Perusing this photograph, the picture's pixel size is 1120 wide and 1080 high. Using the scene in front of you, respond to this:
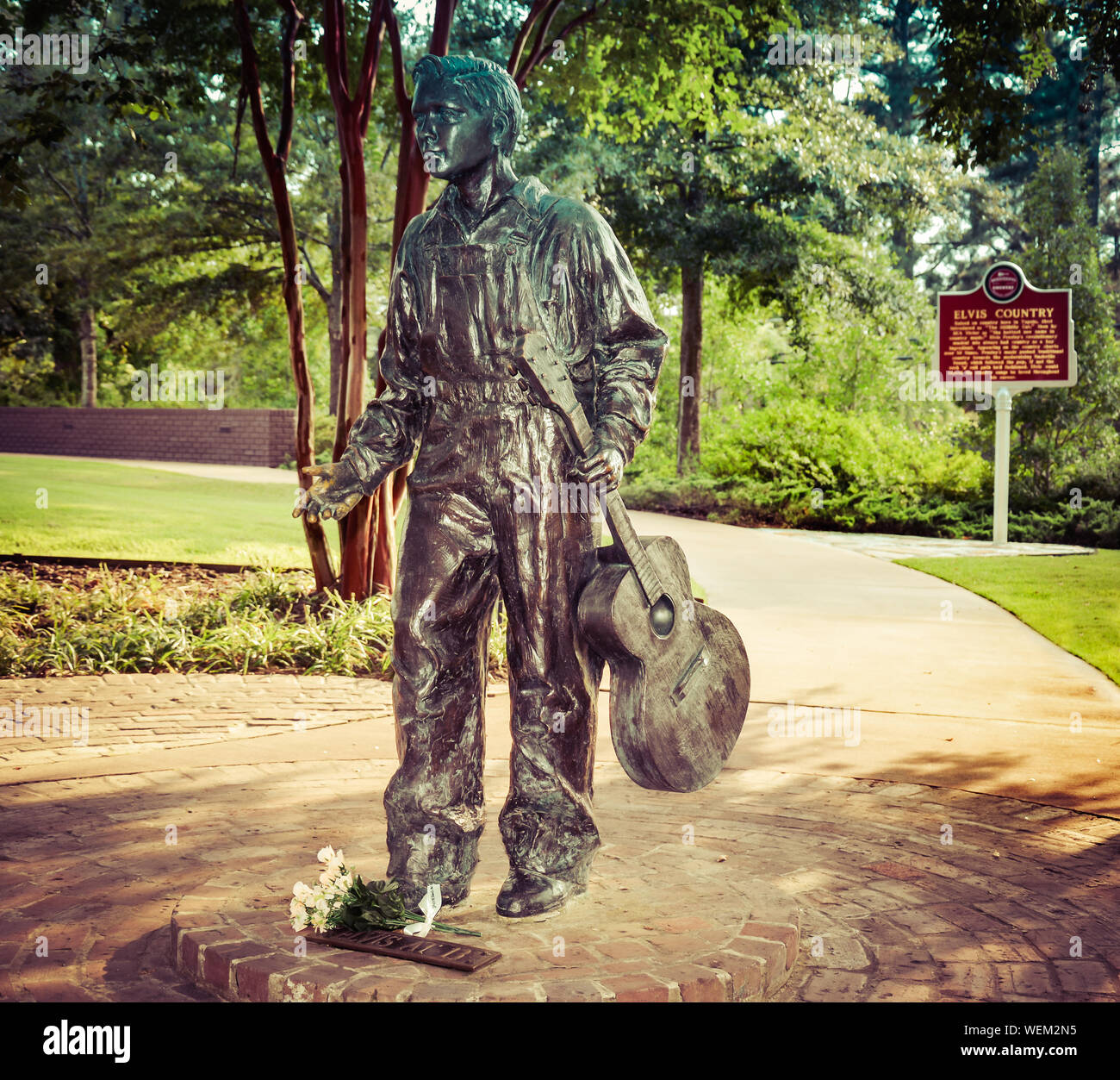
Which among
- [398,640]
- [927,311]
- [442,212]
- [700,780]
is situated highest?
[927,311]

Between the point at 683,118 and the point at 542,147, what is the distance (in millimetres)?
8628

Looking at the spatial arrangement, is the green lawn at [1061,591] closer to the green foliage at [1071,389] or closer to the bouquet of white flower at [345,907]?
the green foliage at [1071,389]

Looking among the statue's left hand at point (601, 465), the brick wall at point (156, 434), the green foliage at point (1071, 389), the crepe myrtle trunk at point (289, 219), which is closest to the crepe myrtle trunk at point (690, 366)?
the green foliage at point (1071, 389)

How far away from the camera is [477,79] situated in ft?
11.5

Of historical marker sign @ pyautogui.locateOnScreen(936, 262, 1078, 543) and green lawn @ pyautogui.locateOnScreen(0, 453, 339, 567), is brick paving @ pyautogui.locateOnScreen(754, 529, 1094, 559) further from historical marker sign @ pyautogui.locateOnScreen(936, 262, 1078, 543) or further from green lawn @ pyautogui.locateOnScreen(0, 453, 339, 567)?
Answer: green lawn @ pyautogui.locateOnScreen(0, 453, 339, 567)

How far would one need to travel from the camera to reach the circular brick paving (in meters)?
3.12

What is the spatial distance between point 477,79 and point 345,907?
2394mm

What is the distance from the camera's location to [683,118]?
13.1 m

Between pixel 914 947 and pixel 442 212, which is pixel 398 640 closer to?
pixel 442 212

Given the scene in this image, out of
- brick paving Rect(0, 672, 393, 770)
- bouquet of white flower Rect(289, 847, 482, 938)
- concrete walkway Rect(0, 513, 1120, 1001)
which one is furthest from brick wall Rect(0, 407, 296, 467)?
bouquet of white flower Rect(289, 847, 482, 938)

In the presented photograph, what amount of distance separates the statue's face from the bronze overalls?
22cm

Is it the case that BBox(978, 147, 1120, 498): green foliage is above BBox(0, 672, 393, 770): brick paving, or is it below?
above

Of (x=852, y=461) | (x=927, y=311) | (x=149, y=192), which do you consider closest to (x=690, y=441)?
(x=852, y=461)

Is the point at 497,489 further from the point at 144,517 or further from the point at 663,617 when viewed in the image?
the point at 144,517
